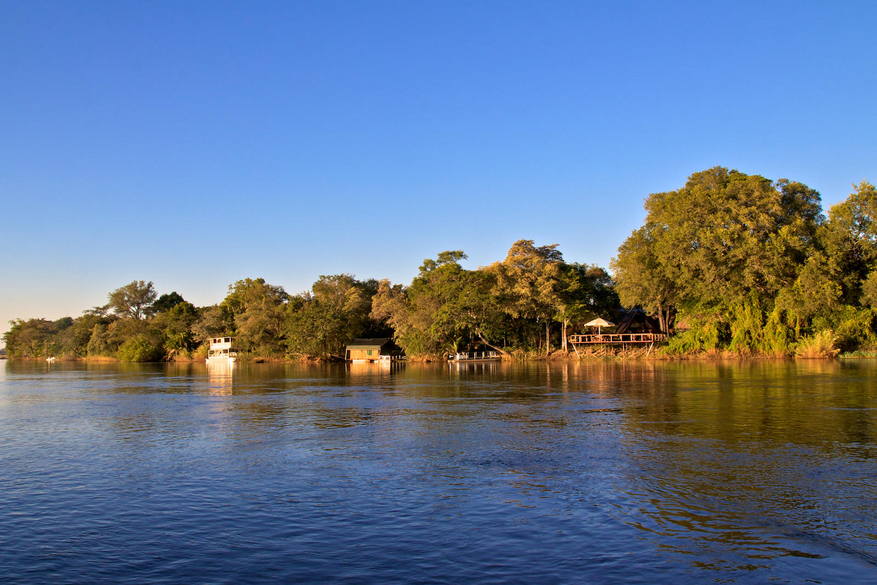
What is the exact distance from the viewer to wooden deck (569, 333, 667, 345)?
61406mm

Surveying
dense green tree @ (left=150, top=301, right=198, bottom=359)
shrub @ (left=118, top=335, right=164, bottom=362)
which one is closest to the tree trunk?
dense green tree @ (left=150, top=301, right=198, bottom=359)

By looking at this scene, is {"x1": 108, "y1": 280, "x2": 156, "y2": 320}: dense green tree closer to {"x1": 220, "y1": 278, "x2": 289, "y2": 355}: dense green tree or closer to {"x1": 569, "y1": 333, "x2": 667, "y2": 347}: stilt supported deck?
{"x1": 220, "y1": 278, "x2": 289, "y2": 355}: dense green tree

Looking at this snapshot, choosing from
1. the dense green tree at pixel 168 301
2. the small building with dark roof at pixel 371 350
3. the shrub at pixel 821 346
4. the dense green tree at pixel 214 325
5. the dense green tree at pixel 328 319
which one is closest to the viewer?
the shrub at pixel 821 346

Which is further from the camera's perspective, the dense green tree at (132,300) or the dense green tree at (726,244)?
the dense green tree at (132,300)

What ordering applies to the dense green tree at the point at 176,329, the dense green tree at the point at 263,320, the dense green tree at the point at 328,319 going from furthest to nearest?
the dense green tree at the point at 176,329, the dense green tree at the point at 263,320, the dense green tree at the point at 328,319

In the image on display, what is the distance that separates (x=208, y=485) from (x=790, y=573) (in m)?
10.2

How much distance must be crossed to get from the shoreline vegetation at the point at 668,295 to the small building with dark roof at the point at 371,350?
330 cm

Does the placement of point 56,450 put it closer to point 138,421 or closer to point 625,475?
point 138,421

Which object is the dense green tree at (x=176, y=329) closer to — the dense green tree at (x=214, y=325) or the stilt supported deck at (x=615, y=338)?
the dense green tree at (x=214, y=325)

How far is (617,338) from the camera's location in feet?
209

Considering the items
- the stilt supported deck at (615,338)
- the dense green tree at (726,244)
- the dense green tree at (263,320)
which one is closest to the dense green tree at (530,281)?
the stilt supported deck at (615,338)

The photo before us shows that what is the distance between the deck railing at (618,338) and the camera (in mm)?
61406

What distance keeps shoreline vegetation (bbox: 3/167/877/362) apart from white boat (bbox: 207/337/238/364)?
7.60ft

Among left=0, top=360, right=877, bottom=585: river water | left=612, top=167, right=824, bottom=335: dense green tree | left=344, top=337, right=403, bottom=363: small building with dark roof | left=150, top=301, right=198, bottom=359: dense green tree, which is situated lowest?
left=0, top=360, right=877, bottom=585: river water
